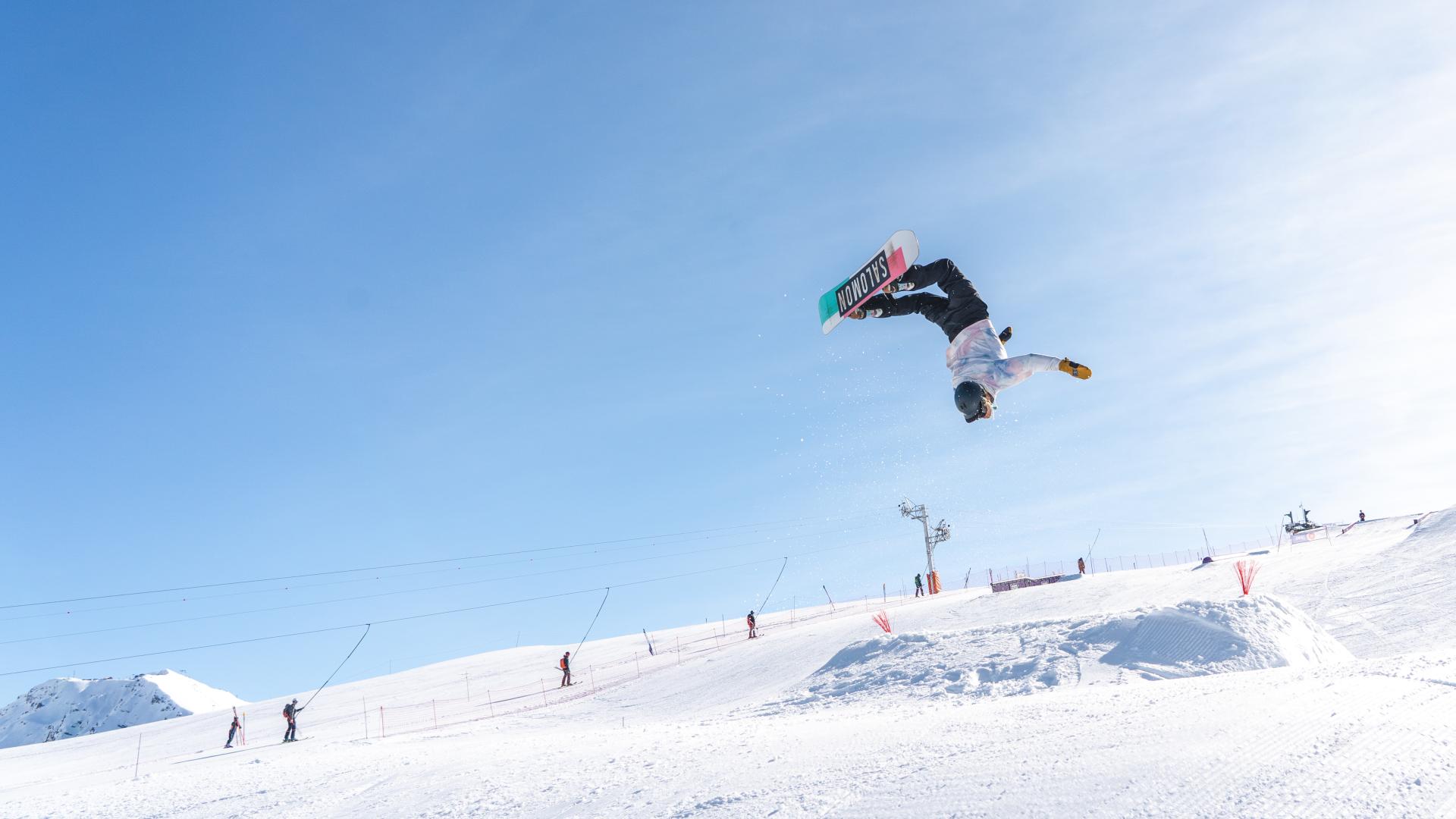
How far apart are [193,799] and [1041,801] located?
44.7 feet

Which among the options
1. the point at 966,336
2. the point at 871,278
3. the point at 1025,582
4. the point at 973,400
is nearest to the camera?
the point at 871,278

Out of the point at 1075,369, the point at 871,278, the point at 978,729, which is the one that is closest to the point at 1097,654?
the point at 978,729

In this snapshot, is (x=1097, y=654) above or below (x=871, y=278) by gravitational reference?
below

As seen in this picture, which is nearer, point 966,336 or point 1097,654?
point 966,336

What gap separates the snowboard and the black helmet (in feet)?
4.62

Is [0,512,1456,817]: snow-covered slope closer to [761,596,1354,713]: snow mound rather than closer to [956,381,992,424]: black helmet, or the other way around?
[761,596,1354,713]: snow mound

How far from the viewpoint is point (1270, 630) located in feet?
55.3

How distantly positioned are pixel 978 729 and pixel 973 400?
14.3 ft

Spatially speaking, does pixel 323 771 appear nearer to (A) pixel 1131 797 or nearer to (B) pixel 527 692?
(A) pixel 1131 797

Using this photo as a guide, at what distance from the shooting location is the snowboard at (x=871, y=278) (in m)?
7.32

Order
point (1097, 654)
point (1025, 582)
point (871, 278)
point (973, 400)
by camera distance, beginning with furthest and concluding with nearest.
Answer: point (1025, 582), point (1097, 654), point (973, 400), point (871, 278)

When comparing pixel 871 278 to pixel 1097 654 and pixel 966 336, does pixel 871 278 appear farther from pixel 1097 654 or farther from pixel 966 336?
pixel 1097 654

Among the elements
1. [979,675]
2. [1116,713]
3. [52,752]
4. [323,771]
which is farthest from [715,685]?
[52,752]

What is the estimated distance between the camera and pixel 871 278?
25.6ft
